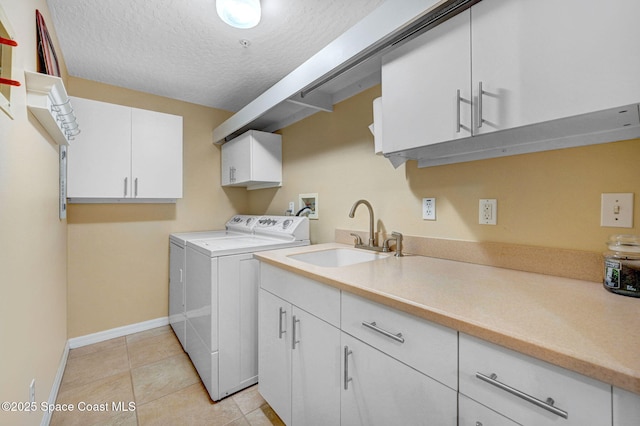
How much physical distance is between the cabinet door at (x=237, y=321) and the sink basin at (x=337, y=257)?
15.2 inches

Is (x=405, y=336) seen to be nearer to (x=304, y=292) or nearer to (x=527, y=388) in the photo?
(x=527, y=388)

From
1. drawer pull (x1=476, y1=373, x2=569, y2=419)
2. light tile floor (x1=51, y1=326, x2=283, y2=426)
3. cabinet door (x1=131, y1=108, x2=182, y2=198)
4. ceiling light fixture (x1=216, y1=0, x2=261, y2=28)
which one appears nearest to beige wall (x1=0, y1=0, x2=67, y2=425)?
light tile floor (x1=51, y1=326, x2=283, y2=426)

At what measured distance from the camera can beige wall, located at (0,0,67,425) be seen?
947 millimetres

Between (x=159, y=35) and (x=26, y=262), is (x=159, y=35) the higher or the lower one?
A: the higher one

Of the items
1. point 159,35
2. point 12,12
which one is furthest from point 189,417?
point 159,35

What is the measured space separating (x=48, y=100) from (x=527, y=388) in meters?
1.98

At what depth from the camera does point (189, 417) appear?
1.60m

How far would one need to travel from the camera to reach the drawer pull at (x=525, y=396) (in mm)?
577

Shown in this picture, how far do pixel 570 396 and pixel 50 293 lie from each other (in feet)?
7.84

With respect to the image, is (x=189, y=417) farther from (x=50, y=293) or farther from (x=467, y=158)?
(x=467, y=158)

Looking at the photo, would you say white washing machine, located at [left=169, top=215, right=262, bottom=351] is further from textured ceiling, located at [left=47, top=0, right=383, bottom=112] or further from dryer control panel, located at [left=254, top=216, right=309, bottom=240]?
textured ceiling, located at [left=47, top=0, right=383, bottom=112]

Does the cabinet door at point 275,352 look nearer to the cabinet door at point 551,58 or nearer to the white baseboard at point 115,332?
the cabinet door at point 551,58

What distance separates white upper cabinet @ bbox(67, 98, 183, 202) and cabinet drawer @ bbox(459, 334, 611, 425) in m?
2.62

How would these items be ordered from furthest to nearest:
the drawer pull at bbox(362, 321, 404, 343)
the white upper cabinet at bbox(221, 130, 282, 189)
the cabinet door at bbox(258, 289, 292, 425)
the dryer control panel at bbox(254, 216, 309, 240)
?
1. the white upper cabinet at bbox(221, 130, 282, 189)
2. the dryer control panel at bbox(254, 216, 309, 240)
3. the cabinet door at bbox(258, 289, 292, 425)
4. the drawer pull at bbox(362, 321, 404, 343)
